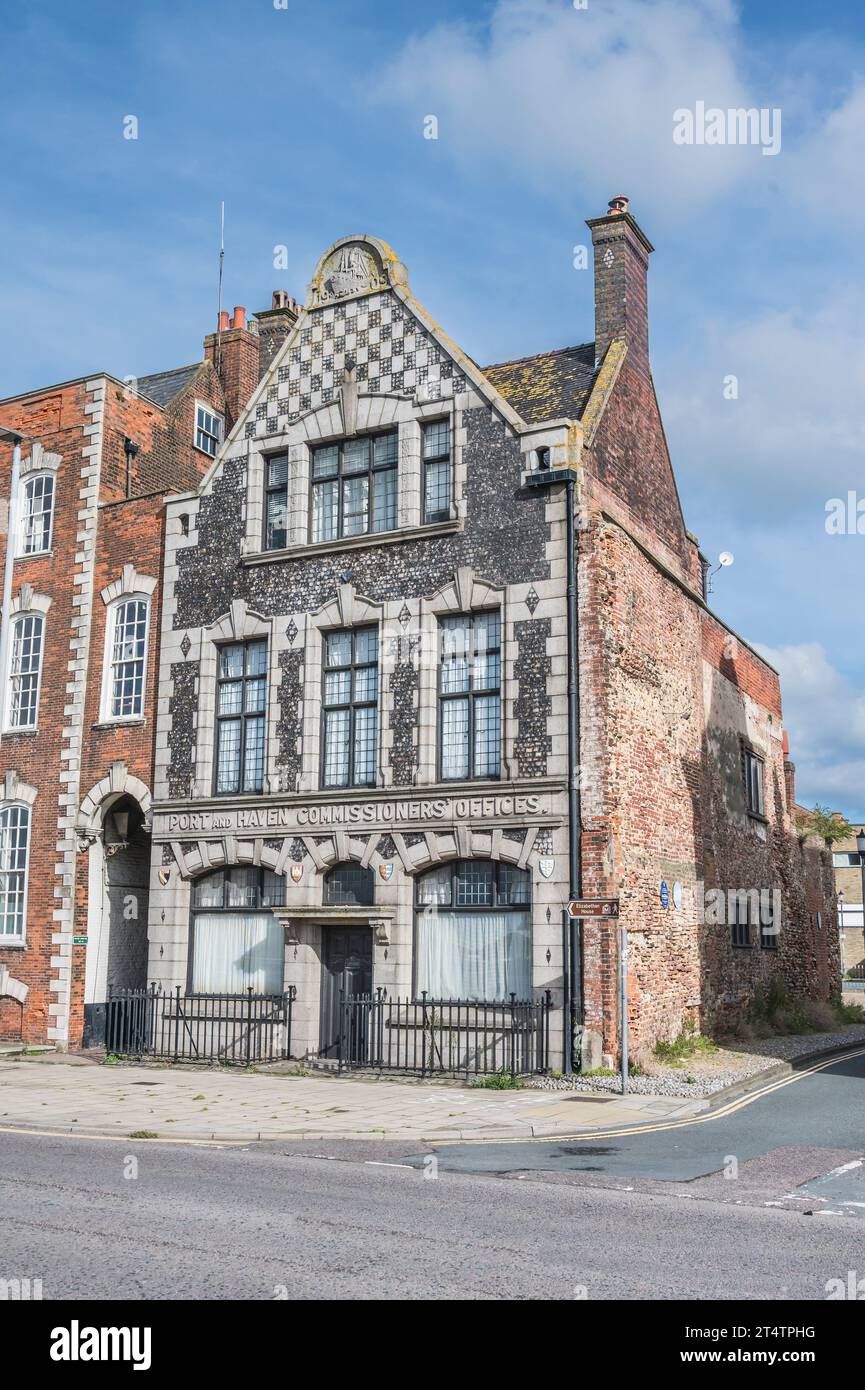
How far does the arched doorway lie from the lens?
83.1ft

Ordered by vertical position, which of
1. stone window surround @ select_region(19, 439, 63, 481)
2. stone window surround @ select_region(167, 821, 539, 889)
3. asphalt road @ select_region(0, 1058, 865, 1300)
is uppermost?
stone window surround @ select_region(19, 439, 63, 481)

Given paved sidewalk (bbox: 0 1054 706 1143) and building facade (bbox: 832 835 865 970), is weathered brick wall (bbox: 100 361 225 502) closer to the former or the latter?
paved sidewalk (bbox: 0 1054 706 1143)

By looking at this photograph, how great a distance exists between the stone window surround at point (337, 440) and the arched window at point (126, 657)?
3.16m

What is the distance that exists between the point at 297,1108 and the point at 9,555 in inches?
635

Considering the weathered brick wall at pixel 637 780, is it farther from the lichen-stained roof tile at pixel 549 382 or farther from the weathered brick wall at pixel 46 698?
the weathered brick wall at pixel 46 698

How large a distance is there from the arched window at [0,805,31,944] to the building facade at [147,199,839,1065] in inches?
149

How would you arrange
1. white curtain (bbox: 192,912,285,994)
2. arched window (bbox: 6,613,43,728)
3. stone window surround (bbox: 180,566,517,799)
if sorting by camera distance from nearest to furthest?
stone window surround (bbox: 180,566,517,799)
white curtain (bbox: 192,912,285,994)
arched window (bbox: 6,613,43,728)

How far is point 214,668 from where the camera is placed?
24547mm

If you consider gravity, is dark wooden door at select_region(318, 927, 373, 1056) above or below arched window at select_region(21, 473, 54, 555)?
below

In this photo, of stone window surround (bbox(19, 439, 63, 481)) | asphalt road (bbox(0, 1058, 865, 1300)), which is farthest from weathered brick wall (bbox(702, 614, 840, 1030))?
stone window surround (bbox(19, 439, 63, 481))

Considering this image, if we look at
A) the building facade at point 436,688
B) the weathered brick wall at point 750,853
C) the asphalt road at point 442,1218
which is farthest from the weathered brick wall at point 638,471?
the asphalt road at point 442,1218

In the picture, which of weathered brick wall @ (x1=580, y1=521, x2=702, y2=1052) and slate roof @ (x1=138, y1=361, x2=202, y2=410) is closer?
weathered brick wall @ (x1=580, y1=521, x2=702, y2=1052)

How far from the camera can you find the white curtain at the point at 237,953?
22.9 metres

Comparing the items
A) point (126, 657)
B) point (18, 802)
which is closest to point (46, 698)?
point (126, 657)
